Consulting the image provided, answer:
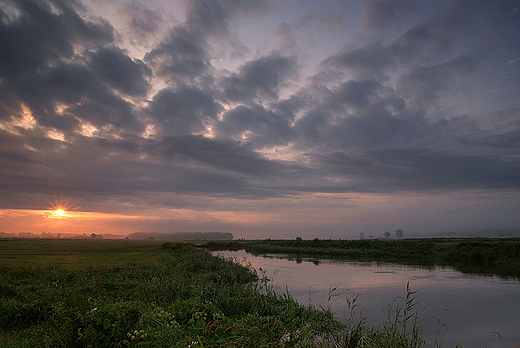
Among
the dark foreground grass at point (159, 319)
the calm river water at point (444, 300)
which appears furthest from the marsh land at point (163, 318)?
the calm river water at point (444, 300)

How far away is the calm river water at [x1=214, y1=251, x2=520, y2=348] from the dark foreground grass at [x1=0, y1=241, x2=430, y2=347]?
1.52 meters

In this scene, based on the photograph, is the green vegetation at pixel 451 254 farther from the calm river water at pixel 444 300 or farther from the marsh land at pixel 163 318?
the marsh land at pixel 163 318

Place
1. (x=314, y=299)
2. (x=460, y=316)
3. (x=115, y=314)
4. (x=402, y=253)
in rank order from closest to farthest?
(x=115, y=314) < (x=460, y=316) < (x=314, y=299) < (x=402, y=253)

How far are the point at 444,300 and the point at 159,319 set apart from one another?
1206cm

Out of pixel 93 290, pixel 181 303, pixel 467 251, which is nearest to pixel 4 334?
pixel 93 290

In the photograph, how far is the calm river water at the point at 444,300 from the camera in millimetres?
8258

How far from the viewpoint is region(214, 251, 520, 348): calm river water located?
8258mm

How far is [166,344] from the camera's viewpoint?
4797mm

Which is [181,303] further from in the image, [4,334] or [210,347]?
[4,334]

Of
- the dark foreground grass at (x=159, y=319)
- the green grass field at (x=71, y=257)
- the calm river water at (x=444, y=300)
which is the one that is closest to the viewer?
the dark foreground grass at (x=159, y=319)

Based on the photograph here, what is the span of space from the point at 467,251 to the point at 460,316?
878 inches

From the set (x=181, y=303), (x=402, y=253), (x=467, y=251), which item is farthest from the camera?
(x=402, y=253)

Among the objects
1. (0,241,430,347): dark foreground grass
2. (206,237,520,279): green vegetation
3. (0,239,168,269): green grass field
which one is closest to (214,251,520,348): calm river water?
(0,241,430,347): dark foreground grass

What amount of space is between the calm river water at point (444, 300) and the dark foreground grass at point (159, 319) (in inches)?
59.8
